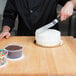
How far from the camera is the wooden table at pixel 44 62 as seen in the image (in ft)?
2.97

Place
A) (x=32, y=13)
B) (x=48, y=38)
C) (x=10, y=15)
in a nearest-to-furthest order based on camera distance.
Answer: (x=48, y=38) → (x=32, y=13) → (x=10, y=15)

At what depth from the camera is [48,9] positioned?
1.82m

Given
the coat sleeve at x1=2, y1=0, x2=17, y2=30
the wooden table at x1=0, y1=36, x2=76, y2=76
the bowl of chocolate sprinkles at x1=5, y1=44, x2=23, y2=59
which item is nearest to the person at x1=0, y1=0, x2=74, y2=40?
the coat sleeve at x1=2, y1=0, x2=17, y2=30

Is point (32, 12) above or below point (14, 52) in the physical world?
above

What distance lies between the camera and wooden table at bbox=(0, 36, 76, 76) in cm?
90

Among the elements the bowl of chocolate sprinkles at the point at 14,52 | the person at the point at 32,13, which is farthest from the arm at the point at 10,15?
the bowl of chocolate sprinkles at the point at 14,52

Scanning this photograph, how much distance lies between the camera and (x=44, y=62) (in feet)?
3.36

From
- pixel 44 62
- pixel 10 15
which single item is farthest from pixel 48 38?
pixel 10 15

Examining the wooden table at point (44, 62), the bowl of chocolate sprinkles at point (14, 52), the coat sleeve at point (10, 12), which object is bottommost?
the wooden table at point (44, 62)

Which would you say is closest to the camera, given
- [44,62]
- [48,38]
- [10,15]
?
[44,62]

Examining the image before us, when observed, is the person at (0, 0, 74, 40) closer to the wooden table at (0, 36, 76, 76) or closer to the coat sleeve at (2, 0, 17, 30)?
the coat sleeve at (2, 0, 17, 30)

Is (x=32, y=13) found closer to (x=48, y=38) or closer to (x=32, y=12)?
(x=32, y=12)

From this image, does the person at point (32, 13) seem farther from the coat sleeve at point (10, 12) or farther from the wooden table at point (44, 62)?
the wooden table at point (44, 62)

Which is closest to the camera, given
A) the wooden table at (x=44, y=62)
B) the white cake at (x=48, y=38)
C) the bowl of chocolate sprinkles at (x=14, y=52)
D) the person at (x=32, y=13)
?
the wooden table at (x=44, y=62)
